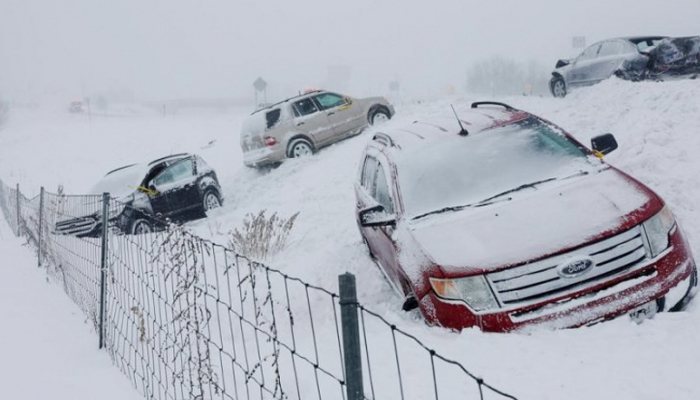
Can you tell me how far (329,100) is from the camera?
1559 cm

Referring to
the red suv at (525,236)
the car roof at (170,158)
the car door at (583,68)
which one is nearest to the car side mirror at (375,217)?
the red suv at (525,236)

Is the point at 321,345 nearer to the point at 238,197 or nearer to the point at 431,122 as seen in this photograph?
the point at 431,122

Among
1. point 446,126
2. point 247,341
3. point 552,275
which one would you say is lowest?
point 247,341

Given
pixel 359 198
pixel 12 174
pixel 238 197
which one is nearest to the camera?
pixel 359 198

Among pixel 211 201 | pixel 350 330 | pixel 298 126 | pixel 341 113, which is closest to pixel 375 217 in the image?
pixel 350 330

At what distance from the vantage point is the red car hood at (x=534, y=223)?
3.64 metres

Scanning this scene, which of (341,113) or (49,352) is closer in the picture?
(49,352)

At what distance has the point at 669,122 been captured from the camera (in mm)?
A: 7070

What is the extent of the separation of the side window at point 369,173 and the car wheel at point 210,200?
7.13 m

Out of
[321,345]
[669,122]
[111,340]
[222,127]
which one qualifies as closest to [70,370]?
[111,340]

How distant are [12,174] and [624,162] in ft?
91.3

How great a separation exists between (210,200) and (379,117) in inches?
251

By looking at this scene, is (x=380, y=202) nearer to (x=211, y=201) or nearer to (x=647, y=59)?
(x=211, y=201)

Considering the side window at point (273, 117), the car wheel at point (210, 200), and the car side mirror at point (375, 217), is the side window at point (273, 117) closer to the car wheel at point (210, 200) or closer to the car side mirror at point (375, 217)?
the car wheel at point (210, 200)
